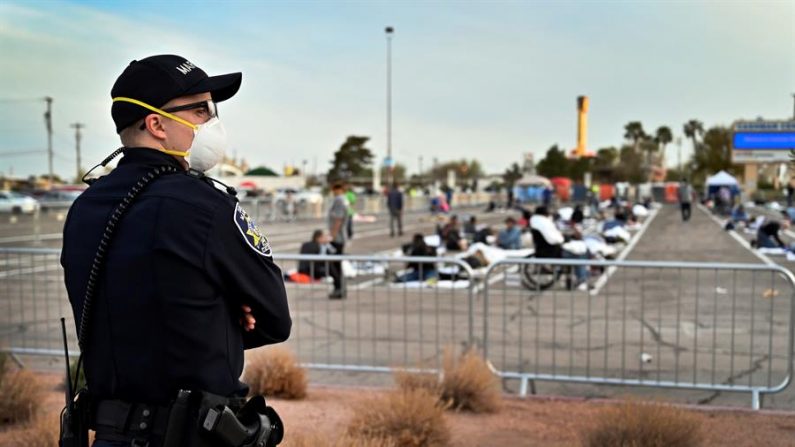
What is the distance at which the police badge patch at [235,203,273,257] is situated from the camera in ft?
7.06

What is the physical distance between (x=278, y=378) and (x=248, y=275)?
4.23 meters

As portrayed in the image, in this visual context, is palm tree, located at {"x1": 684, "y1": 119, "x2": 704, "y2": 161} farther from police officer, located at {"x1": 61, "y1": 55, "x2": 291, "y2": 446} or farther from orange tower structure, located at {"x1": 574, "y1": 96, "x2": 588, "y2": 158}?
police officer, located at {"x1": 61, "y1": 55, "x2": 291, "y2": 446}

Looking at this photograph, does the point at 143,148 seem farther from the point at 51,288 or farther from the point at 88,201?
the point at 51,288

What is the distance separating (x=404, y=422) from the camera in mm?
4977

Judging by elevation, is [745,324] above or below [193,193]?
below

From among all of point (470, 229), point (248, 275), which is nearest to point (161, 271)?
point (248, 275)

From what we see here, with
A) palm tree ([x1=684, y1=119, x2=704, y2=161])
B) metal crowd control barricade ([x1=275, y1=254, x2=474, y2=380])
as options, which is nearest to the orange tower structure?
palm tree ([x1=684, y1=119, x2=704, y2=161])

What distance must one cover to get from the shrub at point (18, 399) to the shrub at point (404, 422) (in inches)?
89.3

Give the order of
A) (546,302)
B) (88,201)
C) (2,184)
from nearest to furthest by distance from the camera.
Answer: (88,201), (546,302), (2,184)

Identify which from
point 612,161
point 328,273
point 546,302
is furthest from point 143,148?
point 612,161

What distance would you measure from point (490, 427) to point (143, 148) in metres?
3.98

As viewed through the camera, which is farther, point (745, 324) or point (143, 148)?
point (745, 324)

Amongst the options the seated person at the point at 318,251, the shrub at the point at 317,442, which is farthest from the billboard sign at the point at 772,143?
the seated person at the point at 318,251

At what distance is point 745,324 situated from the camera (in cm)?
963
